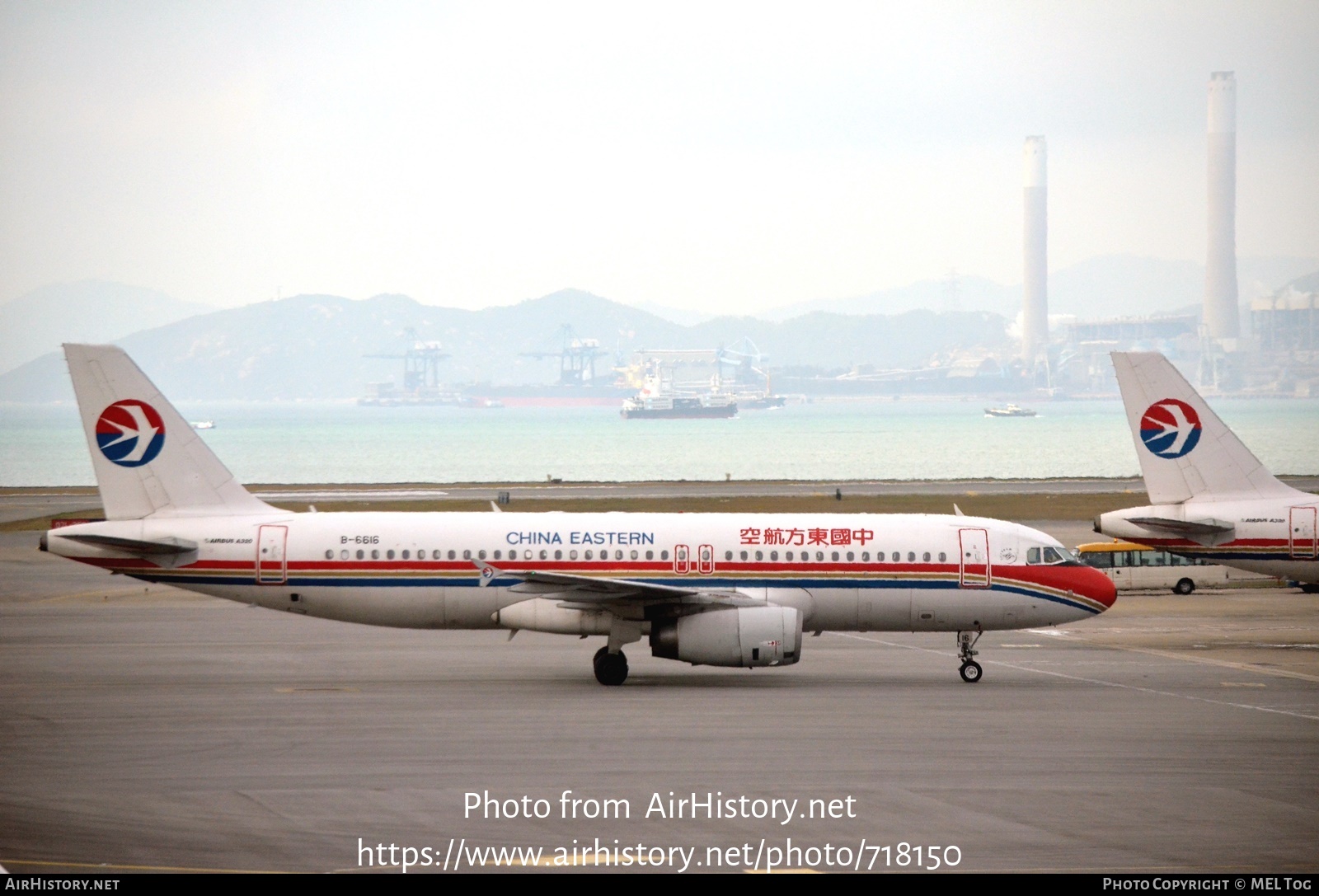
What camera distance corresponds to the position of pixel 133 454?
34.2 meters

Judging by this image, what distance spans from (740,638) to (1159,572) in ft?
93.7

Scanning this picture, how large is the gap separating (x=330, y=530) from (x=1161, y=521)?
23.2 metres

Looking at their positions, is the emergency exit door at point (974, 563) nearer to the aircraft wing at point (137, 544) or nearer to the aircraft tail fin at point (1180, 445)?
the aircraft tail fin at point (1180, 445)

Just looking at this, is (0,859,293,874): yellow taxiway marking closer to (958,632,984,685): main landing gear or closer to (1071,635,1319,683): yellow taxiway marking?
(958,632,984,685): main landing gear

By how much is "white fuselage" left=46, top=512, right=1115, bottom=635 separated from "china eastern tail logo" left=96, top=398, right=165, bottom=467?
1.68 m

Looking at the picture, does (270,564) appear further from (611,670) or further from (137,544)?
(611,670)

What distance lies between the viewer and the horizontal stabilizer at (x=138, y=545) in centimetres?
3269

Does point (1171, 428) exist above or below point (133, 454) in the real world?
above

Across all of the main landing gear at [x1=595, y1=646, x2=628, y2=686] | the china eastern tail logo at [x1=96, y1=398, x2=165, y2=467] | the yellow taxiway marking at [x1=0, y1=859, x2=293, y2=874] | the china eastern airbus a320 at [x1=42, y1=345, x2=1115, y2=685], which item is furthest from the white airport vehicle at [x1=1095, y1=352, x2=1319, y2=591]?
the yellow taxiway marking at [x1=0, y1=859, x2=293, y2=874]

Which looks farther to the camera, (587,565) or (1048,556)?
(1048,556)

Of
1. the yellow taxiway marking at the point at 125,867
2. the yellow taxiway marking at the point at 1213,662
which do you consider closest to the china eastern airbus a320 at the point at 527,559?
the yellow taxiway marking at the point at 1213,662

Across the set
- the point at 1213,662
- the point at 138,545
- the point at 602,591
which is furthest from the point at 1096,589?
the point at 138,545

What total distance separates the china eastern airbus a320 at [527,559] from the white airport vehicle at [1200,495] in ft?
19.5
